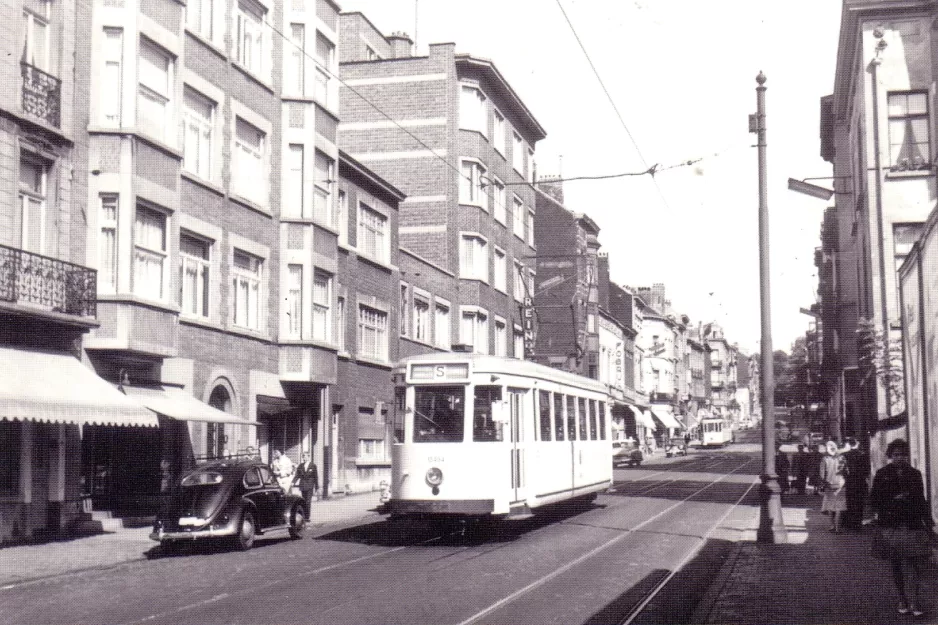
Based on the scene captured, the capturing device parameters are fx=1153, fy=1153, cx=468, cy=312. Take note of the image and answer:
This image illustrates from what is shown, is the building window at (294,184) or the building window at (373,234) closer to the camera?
the building window at (294,184)

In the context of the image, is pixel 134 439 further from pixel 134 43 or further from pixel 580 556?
pixel 580 556

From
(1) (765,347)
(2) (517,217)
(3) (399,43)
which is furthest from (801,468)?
(3) (399,43)

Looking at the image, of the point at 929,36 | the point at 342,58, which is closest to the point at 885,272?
the point at 929,36

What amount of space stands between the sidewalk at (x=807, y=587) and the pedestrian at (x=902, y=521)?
385 mm

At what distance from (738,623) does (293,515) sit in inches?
462

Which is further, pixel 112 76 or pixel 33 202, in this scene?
pixel 112 76

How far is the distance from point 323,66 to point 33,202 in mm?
12838

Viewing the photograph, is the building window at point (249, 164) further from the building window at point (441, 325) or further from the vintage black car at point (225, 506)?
the building window at point (441, 325)

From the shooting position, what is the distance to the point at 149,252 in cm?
2381

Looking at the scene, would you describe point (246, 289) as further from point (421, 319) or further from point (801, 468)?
point (801, 468)

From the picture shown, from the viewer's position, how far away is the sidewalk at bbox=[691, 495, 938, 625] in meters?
10.8

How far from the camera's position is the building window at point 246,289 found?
28.3 meters

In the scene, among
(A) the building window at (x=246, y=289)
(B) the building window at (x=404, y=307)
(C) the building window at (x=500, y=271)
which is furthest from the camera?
(C) the building window at (x=500, y=271)

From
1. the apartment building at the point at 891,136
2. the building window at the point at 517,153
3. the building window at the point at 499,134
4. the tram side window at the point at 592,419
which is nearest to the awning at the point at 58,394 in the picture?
the tram side window at the point at 592,419
